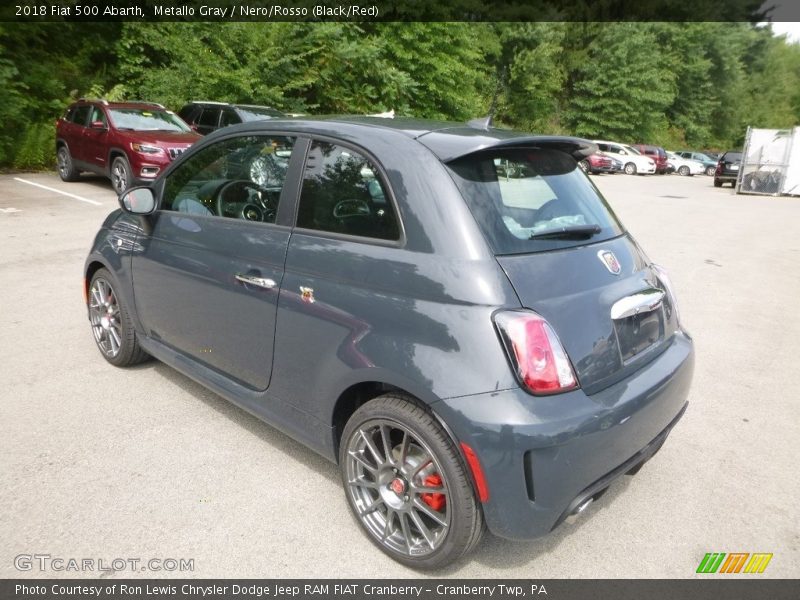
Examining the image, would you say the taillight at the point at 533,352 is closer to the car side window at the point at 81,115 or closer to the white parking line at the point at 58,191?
the white parking line at the point at 58,191

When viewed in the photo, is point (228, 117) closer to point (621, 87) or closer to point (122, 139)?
point (122, 139)

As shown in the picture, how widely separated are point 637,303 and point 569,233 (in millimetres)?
413

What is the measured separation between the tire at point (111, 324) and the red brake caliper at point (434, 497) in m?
2.53

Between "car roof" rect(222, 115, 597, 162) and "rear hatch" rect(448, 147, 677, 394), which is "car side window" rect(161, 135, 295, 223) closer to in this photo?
"car roof" rect(222, 115, 597, 162)

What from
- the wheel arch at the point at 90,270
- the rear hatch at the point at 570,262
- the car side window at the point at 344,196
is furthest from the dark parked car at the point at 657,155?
the car side window at the point at 344,196

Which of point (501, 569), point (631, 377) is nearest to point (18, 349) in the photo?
point (501, 569)

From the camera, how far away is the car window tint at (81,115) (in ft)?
39.3

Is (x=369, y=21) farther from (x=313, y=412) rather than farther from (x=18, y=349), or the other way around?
(x=313, y=412)

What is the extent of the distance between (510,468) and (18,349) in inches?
160

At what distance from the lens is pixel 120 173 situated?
432 inches
